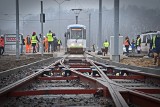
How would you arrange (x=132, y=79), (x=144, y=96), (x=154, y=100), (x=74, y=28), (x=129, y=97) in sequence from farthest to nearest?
(x=74, y=28), (x=132, y=79), (x=129, y=97), (x=144, y=96), (x=154, y=100)

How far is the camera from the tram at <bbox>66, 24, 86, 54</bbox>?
30.1m

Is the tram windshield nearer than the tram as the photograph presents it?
No

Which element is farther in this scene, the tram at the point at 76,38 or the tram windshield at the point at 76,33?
the tram windshield at the point at 76,33

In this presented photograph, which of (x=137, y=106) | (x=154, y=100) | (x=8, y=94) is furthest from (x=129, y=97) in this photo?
(x=8, y=94)

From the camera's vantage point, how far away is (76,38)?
30234 millimetres

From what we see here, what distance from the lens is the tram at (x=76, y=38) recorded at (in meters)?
30.1

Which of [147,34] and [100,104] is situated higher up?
[147,34]

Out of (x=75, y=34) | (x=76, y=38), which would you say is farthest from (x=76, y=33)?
(x=76, y=38)

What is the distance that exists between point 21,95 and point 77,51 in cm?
2541

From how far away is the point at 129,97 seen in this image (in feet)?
16.1

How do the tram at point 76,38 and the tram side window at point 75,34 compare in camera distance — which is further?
the tram side window at point 75,34

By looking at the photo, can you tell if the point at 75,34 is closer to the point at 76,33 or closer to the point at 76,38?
the point at 76,33

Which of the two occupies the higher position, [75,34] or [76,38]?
[75,34]

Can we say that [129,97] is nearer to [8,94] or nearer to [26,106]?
[26,106]
